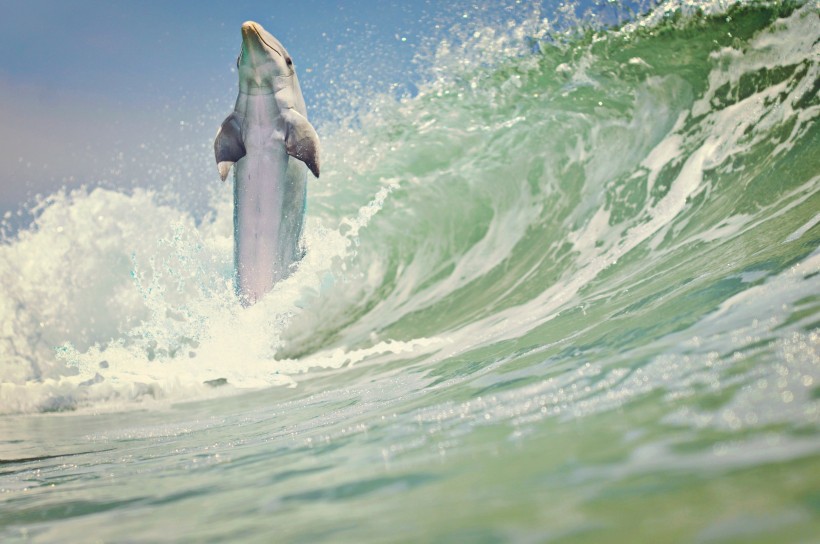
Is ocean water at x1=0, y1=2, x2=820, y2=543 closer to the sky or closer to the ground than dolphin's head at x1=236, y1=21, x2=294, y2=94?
closer to the ground

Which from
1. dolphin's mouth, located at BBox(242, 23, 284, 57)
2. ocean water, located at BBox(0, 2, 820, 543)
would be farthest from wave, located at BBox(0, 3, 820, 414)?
dolphin's mouth, located at BBox(242, 23, 284, 57)

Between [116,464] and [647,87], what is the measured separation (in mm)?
8144

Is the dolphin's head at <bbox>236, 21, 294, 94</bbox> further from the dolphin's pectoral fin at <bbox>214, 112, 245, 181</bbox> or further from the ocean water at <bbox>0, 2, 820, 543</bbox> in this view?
the ocean water at <bbox>0, 2, 820, 543</bbox>

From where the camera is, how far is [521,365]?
3.89m

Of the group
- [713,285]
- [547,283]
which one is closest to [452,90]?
[547,283]

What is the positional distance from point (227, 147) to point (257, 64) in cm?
85

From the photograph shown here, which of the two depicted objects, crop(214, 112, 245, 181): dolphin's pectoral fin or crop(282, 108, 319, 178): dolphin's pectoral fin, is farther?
crop(214, 112, 245, 181): dolphin's pectoral fin

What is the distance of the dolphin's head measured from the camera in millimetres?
6652

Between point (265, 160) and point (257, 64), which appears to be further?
point (257, 64)

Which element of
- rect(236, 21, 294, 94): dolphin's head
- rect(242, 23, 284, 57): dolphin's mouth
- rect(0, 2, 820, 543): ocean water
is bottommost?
rect(0, 2, 820, 543): ocean water

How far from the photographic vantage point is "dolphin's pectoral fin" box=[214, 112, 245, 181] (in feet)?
21.1

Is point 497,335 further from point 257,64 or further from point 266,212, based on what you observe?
point 257,64

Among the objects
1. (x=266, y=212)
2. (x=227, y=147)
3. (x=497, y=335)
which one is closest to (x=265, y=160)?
(x=227, y=147)

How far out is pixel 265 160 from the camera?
21.1 feet
